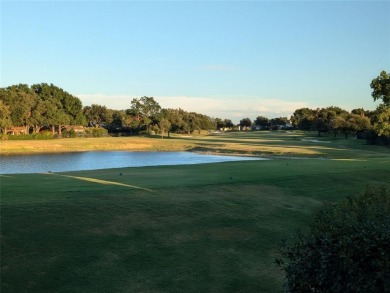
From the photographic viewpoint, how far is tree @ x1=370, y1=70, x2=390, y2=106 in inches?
1512

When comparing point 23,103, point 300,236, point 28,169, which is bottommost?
point 28,169

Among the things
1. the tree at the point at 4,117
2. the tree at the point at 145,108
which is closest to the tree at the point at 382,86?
the tree at the point at 4,117

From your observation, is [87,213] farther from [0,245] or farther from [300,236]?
[300,236]

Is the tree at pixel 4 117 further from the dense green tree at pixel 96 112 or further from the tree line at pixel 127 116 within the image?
the dense green tree at pixel 96 112

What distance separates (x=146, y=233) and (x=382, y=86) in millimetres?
35619

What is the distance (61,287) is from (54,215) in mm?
3748

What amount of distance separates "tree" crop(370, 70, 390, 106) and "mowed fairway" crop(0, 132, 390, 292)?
25.8 metres

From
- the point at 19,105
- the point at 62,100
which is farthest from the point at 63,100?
the point at 19,105

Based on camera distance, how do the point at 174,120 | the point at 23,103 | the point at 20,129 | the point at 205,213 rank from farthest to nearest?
the point at 174,120, the point at 20,129, the point at 23,103, the point at 205,213

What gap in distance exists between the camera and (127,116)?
484 ft

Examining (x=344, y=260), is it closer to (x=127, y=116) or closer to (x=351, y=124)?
(x=351, y=124)

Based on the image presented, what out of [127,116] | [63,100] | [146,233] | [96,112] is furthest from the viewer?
[96,112]

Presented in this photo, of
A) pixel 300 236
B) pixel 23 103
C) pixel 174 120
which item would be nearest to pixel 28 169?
pixel 300 236

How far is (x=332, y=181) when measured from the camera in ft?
66.1
